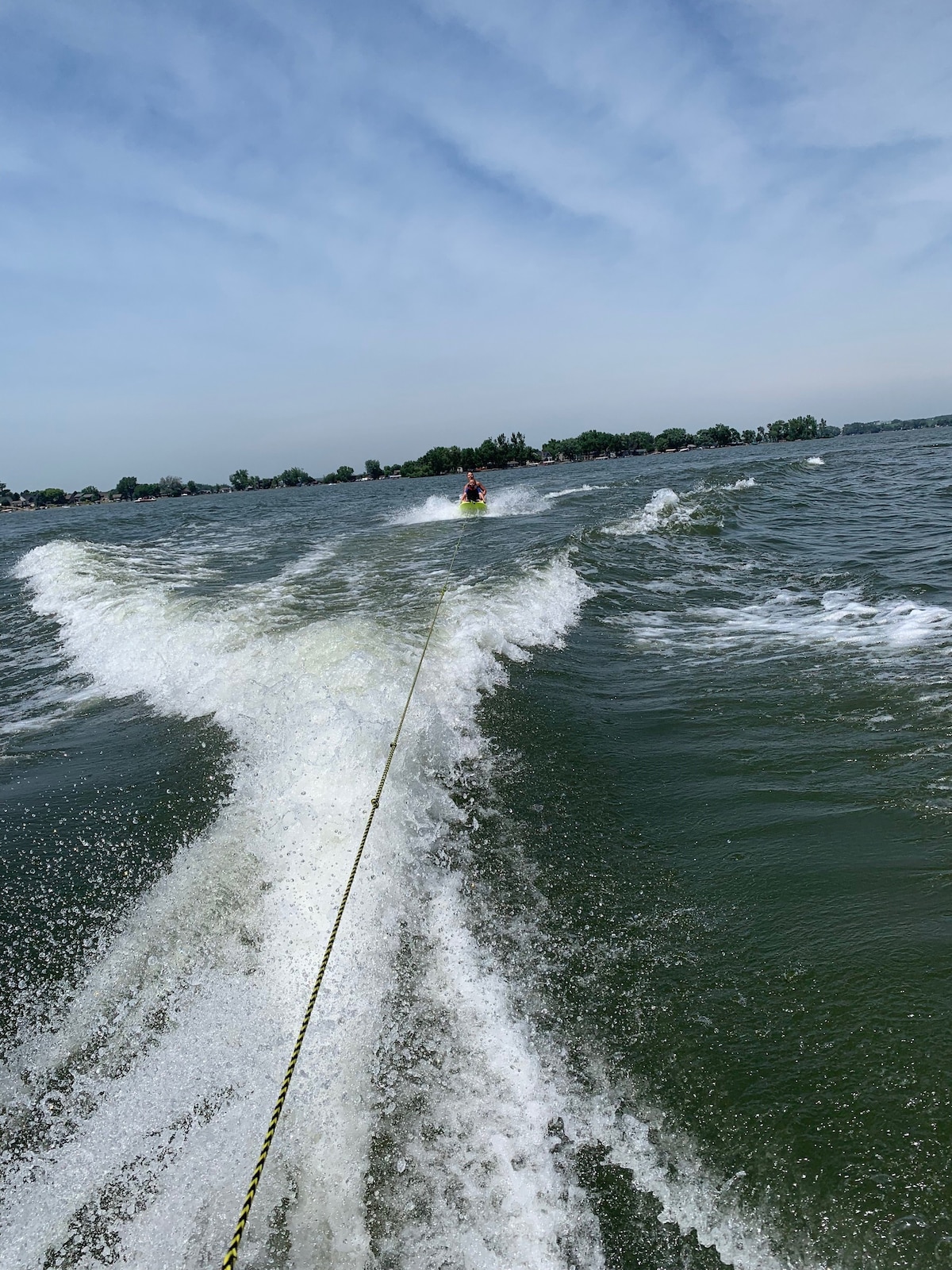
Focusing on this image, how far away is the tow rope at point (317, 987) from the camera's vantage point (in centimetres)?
193

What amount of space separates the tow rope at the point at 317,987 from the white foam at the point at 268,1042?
0.09 meters

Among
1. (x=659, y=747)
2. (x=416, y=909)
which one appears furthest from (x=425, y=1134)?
(x=659, y=747)

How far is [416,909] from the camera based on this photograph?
361 centimetres

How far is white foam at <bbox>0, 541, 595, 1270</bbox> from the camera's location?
87.1 inches

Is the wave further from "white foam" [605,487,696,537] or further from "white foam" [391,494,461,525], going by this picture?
"white foam" [391,494,461,525]

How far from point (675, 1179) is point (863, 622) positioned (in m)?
7.06

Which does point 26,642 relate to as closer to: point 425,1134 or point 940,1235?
point 425,1134

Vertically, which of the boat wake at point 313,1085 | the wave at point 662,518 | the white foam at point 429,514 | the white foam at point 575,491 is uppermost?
the white foam at point 575,491

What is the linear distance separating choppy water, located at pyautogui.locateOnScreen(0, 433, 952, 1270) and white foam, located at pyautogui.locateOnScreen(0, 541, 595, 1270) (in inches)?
0.6

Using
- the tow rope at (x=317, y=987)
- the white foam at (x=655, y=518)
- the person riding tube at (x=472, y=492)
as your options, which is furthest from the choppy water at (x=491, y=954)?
the person riding tube at (x=472, y=492)

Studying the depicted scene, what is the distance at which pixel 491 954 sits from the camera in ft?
10.7

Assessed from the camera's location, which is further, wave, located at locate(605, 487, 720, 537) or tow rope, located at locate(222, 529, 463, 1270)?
wave, located at locate(605, 487, 720, 537)

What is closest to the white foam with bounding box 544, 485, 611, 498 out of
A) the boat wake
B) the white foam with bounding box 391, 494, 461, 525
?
the white foam with bounding box 391, 494, 461, 525

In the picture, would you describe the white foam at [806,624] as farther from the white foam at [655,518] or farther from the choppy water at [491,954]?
the white foam at [655,518]
